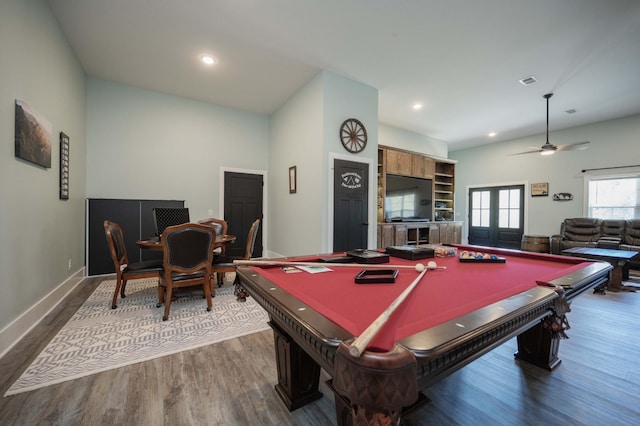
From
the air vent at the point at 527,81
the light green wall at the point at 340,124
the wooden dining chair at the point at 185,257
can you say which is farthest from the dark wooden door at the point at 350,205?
the air vent at the point at 527,81

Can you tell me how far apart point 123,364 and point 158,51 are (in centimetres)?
379

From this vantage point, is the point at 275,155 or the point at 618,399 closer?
the point at 618,399

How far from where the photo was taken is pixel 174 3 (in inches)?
105

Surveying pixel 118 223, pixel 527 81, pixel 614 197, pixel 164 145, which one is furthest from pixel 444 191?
pixel 118 223

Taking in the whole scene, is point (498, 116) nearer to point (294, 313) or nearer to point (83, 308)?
point (294, 313)

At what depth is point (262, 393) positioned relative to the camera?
1536 millimetres

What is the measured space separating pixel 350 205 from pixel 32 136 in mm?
3746

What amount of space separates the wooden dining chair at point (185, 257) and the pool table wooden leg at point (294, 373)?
1567 mm

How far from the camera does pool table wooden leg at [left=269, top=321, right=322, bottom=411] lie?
137 cm

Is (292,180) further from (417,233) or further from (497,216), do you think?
(497,216)

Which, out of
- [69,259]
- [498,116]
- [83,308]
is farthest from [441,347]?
[498,116]

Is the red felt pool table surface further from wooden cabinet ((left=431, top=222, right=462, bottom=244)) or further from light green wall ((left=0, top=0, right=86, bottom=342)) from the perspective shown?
wooden cabinet ((left=431, top=222, right=462, bottom=244))

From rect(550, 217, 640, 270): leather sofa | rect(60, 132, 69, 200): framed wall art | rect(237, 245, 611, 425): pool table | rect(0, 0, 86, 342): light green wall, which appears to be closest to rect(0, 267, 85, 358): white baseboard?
rect(0, 0, 86, 342): light green wall

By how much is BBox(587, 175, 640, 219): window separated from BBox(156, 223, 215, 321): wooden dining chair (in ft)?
27.0
